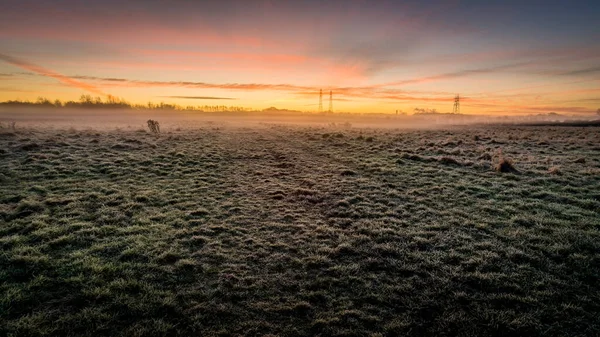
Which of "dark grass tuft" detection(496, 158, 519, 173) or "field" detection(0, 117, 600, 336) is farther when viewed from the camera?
"dark grass tuft" detection(496, 158, 519, 173)

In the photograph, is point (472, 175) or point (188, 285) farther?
point (472, 175)

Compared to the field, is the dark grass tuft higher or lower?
higher

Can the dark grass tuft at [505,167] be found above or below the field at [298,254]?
above

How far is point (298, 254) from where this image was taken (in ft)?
27.5

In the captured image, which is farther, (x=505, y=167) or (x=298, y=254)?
(x=505, y=167)

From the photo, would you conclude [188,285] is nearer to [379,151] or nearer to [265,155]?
[265,155]

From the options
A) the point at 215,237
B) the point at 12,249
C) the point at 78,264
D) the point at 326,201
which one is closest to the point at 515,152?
the point at 326,201

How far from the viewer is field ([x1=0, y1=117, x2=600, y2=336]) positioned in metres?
5.70

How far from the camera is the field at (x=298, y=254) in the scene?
5.70 metres

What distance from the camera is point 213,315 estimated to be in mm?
5836

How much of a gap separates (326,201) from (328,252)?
16.5 feet

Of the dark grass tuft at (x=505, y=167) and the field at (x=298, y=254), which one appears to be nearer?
the field at (x=298, y=254)

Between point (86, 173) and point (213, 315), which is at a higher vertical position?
point (86, 173)

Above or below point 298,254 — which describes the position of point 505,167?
above
